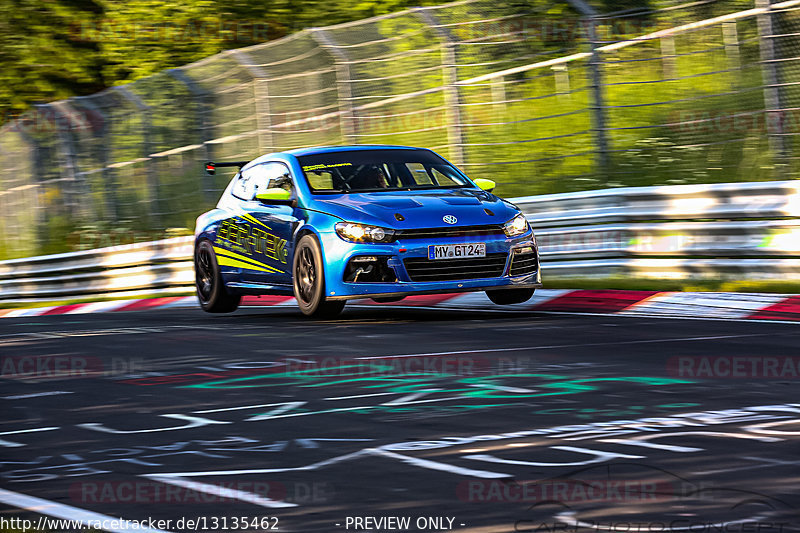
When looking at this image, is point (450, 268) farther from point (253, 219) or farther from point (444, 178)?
point (253, 219)

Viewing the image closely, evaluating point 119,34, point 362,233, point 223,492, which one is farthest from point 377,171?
point 119,34

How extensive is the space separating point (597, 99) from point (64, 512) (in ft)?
35.2

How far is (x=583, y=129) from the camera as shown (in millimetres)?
15273

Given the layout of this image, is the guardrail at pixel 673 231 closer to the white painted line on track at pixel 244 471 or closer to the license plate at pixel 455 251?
the license plate at pixel 455 251

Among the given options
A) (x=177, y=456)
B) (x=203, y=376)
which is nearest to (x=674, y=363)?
(x=203, y=376)

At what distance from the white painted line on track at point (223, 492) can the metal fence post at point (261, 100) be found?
586 inches

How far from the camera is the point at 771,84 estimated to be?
44.3 ft

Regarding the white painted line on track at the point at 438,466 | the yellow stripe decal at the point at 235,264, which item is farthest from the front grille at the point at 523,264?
the white painted line on track at the point at 438,466

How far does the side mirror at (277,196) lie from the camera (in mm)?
13156

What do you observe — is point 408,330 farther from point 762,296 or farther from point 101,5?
point 101,5

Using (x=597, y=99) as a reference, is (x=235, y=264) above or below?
below

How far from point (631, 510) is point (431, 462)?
1.21 metres

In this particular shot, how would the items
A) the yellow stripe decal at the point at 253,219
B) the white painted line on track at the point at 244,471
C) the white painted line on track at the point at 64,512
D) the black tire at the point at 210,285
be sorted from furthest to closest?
1. the black tire at the point at 210,285
2. the yellow stripe decal at the point at 253,219
3. the white painted line on track at the point at 244,471
4. the white painted line on track at the point at 64,512

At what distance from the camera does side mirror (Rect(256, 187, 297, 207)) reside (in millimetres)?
13156
